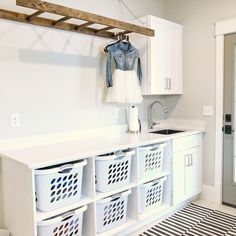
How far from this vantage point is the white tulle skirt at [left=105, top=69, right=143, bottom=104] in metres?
2.83

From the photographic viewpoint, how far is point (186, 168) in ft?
10.0

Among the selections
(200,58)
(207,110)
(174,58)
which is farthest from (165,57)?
(207,110)

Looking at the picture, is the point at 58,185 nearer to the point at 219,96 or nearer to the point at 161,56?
the point at 161,56

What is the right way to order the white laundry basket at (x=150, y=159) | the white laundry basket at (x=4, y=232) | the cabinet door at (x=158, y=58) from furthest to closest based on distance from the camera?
1. the cabinet door at (x=158, y=58)
2. the white laundry basket at (x=150, y=159)
3. the white laundry basket at (x=4, y=232)

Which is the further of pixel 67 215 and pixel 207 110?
pixel 207 110

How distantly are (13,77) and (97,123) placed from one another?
1026mm

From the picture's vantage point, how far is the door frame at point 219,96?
304 centimetres

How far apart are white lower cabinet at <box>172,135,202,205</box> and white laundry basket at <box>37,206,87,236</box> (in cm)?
121

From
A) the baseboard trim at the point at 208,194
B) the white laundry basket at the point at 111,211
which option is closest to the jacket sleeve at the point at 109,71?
the white laundry basket at the point at 111,211

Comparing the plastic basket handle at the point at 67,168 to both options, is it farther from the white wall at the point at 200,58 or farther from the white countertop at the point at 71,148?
the white wall at the point at 200,58

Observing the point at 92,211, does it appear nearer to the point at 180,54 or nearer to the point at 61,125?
the point at 61,125

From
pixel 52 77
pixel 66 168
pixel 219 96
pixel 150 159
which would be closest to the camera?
pixel 66 168

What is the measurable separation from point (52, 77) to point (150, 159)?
1.26 metres

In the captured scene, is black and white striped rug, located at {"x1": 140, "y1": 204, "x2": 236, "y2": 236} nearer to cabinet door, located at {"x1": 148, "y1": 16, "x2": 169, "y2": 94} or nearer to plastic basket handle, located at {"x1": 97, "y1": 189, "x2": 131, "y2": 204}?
plastic basket handle, located at {"x1": 97, "y1": 189, "x2": 131, "y2": 204}
